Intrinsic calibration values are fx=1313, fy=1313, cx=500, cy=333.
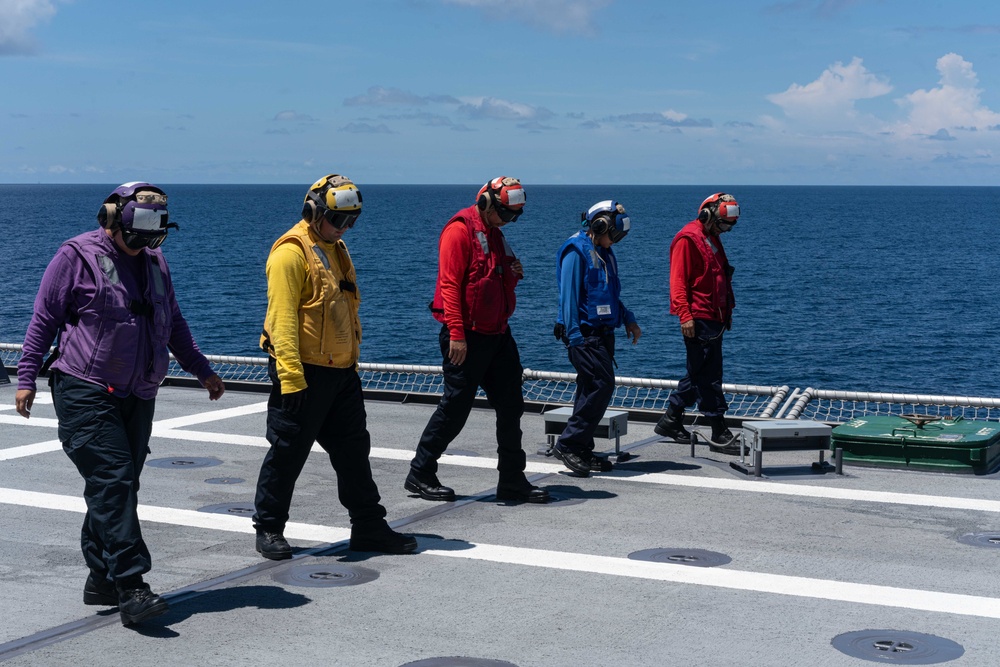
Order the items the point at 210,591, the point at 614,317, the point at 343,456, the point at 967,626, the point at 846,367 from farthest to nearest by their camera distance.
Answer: the point at 846,367
the point at 614,317
the point at 343,456
the point at 210,591
the point at 967,626

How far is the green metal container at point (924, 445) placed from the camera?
9.64 meters

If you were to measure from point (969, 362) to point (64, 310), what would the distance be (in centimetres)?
3761

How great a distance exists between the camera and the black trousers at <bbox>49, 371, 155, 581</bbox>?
5.89 meters

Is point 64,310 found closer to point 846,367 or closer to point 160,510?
point 160,510

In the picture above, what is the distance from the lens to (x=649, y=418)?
39.8 ft

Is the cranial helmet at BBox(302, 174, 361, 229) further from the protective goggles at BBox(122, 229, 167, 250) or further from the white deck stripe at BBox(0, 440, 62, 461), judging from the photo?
the white deck stripe at BBox(0, 440, 62, 461)

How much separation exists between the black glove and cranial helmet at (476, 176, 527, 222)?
216 cm

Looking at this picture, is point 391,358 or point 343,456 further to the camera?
point 391,358

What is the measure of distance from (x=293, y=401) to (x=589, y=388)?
3240mm

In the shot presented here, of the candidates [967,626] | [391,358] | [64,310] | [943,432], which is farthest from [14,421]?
[391,358]

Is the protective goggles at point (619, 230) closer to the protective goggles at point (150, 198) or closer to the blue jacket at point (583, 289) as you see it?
the blue jacket at point (583, 289)

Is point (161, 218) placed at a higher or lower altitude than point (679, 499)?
higher

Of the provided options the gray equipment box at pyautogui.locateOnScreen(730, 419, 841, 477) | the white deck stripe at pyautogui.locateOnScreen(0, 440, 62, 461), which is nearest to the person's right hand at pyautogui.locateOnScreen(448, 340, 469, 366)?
the gray equipment box at pyautogui.locateOnScreen(730, 419, 841, 477)

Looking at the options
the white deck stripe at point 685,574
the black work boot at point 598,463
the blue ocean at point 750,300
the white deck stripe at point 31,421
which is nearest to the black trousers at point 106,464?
the white deck stripe at point 685,574
